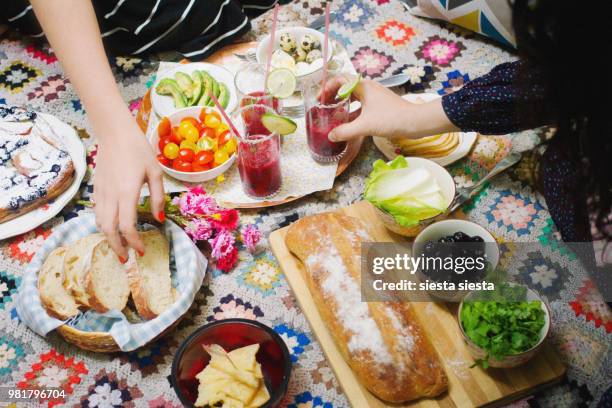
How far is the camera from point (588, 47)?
31.4 inches

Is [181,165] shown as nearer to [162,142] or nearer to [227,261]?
[162,142]

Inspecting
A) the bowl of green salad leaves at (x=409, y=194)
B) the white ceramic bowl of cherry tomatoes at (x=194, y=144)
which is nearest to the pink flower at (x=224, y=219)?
the white ceramic bowl of cherry tomatoes at (x=194, y=144)

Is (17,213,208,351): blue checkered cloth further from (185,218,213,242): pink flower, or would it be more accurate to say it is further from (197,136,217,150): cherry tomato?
(197,136,217,150): cherry tomato

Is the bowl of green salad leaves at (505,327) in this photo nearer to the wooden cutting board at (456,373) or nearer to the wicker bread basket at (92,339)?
the wooden cutting board at (456,373)

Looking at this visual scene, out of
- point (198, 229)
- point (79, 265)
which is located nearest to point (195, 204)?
point (198, 229)

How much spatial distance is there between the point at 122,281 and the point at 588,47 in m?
0.99

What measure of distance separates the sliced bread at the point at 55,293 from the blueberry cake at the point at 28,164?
0.83 feet

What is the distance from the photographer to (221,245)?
136 centimetres

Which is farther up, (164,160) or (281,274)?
(164,160)

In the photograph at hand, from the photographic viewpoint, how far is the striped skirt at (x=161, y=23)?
171 centimetres

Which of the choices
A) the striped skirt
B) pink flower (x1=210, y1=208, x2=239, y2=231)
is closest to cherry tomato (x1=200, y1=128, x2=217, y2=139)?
pink flower (x1=210, y1=208, x2=239, y2=231)

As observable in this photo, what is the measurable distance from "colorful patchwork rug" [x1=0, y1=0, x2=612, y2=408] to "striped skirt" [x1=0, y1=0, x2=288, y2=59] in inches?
2.6

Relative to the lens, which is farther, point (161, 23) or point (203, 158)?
point (161, 23)

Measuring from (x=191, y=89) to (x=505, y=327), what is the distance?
3.49ft
